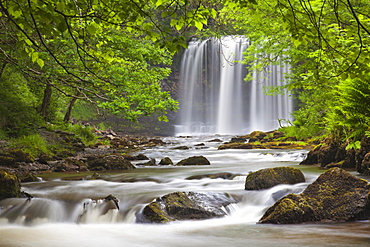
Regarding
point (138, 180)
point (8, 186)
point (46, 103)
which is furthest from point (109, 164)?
point (46, 103)

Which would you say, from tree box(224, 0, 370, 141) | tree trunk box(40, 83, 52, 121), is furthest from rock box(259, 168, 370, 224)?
tree trunk box(40, 83, 52, 121)

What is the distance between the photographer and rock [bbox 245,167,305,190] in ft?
20.1

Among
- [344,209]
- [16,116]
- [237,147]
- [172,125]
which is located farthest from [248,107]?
[344,209]

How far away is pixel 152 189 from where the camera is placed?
22.8ft

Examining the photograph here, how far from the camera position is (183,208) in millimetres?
5086

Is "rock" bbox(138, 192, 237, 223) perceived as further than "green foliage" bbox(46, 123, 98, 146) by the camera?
No

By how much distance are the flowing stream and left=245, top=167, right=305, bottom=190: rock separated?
15 centimetres

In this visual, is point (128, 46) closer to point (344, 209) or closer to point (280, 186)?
point (280, 186)

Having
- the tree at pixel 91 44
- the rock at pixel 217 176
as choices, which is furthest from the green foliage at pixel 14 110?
the rock at pixel 217 176

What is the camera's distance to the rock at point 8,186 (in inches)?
226

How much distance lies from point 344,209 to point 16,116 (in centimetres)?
1187

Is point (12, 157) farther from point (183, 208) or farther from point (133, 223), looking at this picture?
point (183, 208)

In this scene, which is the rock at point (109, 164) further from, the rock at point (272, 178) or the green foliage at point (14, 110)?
the rock at point (272, 178)

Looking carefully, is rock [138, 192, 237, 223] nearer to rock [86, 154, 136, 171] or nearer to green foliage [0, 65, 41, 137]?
rock [86, 154, 136, 171]
